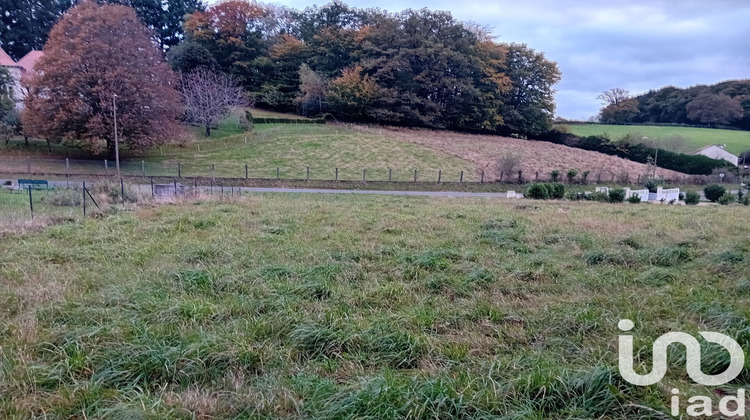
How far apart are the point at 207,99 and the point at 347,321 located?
120ft

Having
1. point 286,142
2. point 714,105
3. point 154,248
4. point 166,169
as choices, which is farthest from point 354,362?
point 714,105

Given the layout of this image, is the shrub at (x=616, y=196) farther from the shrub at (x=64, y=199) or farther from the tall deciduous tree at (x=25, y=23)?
the tall deciduous tree at (x=25, y=23)

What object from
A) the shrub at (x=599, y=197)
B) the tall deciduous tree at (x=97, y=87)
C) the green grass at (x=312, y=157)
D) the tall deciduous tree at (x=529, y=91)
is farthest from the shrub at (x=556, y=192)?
the tall deciduous tree at (x=529, y=91)

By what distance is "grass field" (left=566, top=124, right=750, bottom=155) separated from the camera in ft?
160

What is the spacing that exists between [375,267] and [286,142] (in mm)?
31217

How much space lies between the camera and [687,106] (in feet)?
207

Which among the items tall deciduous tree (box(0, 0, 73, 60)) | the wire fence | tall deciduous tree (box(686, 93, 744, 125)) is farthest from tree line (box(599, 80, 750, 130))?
tall deciduous tree (box(0, 0, 73, 60))

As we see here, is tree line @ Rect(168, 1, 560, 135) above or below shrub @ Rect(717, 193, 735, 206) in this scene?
above

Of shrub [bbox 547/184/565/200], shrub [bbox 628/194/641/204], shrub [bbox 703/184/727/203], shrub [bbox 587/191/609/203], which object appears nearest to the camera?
shrub [bbox 628/194/641/204]

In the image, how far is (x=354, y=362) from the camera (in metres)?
3.00

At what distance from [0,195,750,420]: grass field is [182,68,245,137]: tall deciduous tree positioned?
30.9m

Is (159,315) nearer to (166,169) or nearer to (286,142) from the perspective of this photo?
(166,169)

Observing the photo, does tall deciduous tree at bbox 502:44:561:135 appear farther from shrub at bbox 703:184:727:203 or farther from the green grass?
shrub at bbox 703:184:727:203
